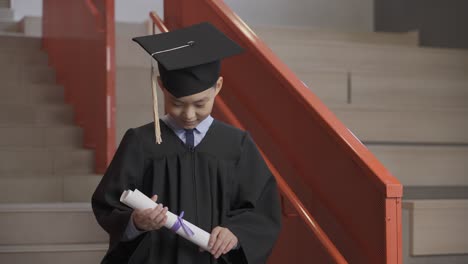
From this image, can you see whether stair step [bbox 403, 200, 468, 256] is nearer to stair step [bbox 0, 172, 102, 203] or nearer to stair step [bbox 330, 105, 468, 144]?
stair step [bbox 330, 105, 468, 144]

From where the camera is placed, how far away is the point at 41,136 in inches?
169

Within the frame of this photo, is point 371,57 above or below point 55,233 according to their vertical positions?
above

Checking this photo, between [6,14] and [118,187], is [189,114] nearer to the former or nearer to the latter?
[118,187]

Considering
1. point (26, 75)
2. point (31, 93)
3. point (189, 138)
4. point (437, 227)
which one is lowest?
point (437, 227)

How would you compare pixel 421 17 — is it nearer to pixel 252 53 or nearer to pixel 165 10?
pixel 165 10

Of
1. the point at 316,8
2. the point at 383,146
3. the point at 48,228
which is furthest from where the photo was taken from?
the point at 316,8

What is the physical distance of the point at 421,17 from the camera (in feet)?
18.7

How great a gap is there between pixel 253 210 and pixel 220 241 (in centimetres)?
19

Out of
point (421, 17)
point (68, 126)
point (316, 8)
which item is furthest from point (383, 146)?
point (316, 8)

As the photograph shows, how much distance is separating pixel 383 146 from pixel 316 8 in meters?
3.02

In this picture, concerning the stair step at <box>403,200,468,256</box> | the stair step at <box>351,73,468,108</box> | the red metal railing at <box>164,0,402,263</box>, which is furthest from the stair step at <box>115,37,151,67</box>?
the stair step at <box>403,200,468,256</box>

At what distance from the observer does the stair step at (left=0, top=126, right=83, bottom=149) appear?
14.0 ft

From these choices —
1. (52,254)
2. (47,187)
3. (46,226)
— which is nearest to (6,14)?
(47,187)

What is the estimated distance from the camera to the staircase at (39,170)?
3.04m
